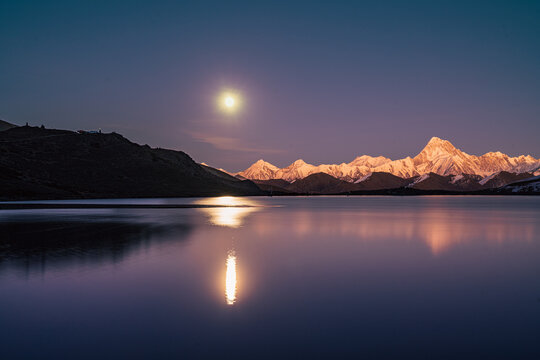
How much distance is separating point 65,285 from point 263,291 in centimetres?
1032

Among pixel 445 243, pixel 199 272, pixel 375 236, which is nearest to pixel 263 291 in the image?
pixel 199 272

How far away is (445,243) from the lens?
148ft

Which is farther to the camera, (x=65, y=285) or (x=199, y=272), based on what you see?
(x=199, y=272)

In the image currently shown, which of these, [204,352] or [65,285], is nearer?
[204,352]

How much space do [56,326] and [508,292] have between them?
21.0 m

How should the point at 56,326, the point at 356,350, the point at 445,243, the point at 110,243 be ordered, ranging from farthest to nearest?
the point at 445,243 → the point at 110,243 → the point at 56,326 → the point at 356,350

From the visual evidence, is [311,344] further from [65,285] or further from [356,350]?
[65,285]

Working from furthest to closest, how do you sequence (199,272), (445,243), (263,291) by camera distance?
(445,243) < (199,272) < (263,291)

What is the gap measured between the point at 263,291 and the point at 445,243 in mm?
29444

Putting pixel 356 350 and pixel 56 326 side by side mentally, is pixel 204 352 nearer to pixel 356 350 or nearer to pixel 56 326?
pixel 356 350

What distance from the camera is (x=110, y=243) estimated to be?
4050 centimetres

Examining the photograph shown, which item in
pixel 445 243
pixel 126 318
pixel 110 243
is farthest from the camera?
pixel 445 243

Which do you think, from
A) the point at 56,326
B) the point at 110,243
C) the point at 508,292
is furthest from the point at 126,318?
the point at 110,243

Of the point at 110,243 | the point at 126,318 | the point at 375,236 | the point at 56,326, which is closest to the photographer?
the point at 56,326
